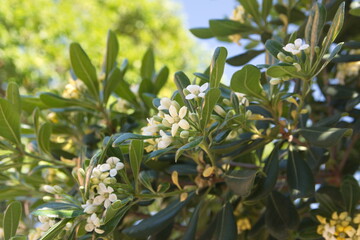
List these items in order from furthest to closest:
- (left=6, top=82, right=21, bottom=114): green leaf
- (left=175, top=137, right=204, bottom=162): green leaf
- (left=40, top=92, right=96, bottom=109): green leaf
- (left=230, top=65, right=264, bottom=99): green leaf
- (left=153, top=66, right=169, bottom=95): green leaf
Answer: (left=153, top=66, right=169, bottom=95): green leaf
(left=40, top=92, right=96, bottom=109): green leaf
(left=6, top=82, right=21, bottom=114): green leaf
(left=230, top=65, right=264, bottom=99): green leaf
(left=175, top=137, right=204, bottom=162): green leaf

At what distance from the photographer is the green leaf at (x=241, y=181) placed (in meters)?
0.87

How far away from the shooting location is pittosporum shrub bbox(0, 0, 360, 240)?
0.85 m

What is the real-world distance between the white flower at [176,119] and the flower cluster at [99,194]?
0.14m

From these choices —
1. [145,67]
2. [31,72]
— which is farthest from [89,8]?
[145,67]

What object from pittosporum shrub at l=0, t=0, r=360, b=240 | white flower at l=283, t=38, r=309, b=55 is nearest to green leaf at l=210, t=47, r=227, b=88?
pittosporum shrub at l=0, t=0, r=360, b=240

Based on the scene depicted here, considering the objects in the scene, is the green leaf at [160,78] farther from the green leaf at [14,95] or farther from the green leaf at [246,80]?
the green leaf at [246,80]

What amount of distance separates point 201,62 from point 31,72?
418 centimetres

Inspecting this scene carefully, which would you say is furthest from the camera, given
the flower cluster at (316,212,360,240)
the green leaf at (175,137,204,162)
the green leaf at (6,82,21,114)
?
the green leaf at (6,82,21,114)

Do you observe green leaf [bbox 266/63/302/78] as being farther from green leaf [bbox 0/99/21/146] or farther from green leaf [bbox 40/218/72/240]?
green leaf [bbox 0/99/21/146]

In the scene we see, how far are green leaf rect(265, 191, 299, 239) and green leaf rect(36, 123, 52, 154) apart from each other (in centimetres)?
59

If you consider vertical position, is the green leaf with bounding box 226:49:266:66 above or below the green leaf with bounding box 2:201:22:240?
above

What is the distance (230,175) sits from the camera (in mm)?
970

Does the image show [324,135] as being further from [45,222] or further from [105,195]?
[45,222]

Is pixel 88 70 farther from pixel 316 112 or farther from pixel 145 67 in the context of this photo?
pixel 316 112
